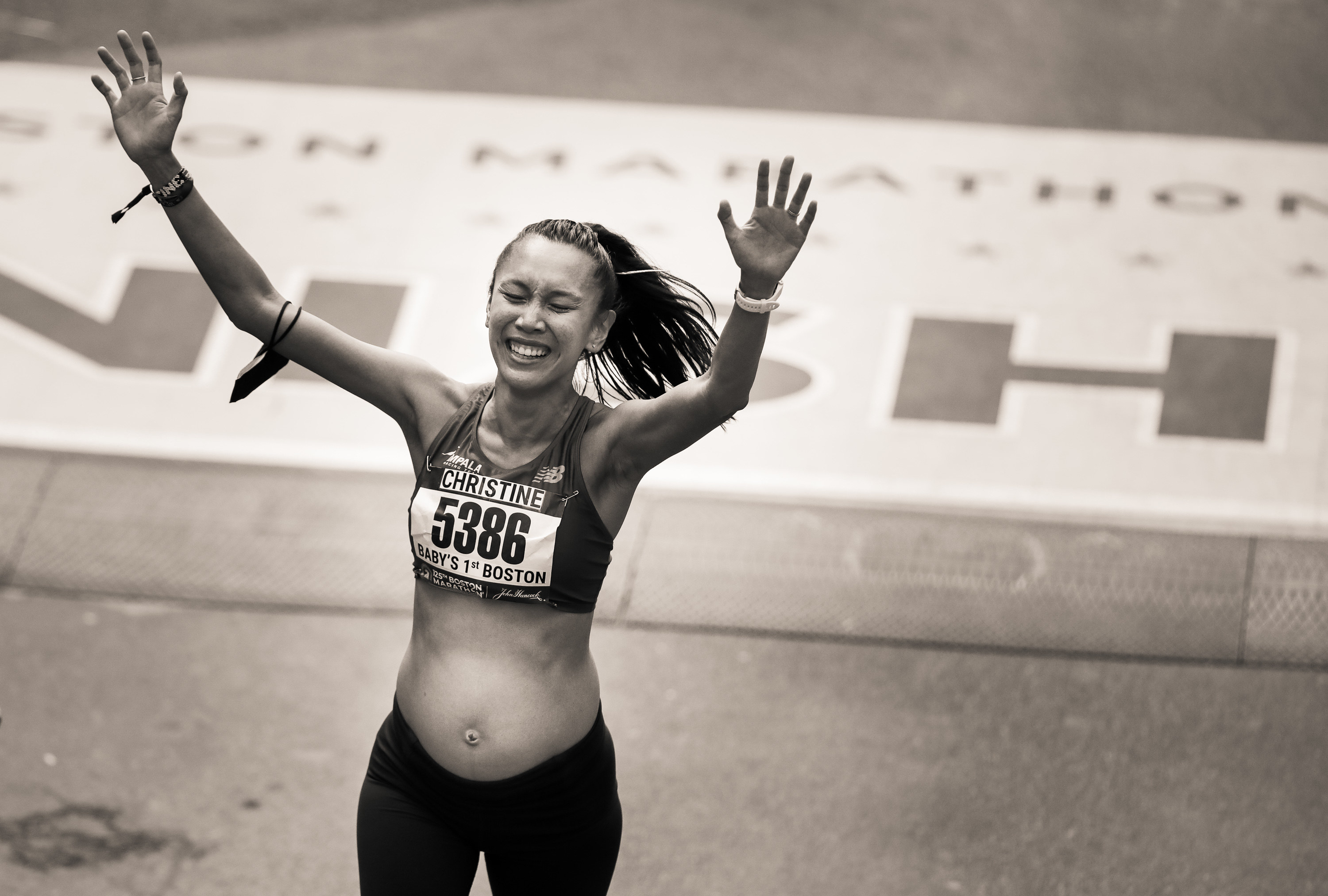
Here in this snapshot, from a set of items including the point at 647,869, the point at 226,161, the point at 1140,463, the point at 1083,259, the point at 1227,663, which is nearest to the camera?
the point at 647,869

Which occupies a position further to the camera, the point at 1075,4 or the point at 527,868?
the point at 1075,4

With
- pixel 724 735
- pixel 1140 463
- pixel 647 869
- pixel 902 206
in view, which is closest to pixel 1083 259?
pixel 902 206

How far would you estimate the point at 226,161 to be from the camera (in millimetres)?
7605

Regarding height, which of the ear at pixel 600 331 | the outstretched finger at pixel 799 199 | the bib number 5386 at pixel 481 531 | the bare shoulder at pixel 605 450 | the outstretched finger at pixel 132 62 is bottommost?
the bib number 5386 at pixel 481 531

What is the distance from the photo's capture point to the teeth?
278cm

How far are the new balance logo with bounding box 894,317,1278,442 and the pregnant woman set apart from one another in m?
3.55

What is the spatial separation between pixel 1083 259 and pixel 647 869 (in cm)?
395

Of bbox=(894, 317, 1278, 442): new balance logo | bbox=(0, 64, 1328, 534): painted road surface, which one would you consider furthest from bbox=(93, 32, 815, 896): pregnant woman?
bbox=(894, 317, 1278, 442): new balance logo

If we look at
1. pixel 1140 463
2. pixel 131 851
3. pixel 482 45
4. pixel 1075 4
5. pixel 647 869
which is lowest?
pixel 131 851

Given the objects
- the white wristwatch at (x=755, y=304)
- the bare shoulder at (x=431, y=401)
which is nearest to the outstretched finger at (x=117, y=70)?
the bare shoulder at (x=431, y=401)

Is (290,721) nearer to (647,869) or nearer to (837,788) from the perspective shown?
(647,869)

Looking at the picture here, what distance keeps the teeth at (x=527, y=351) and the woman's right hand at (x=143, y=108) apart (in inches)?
28.4

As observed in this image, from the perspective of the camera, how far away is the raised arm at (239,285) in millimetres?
2754

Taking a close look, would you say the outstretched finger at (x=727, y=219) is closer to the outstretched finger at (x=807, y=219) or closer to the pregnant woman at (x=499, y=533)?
the outstretched finger at (x=807, y=219)
